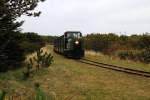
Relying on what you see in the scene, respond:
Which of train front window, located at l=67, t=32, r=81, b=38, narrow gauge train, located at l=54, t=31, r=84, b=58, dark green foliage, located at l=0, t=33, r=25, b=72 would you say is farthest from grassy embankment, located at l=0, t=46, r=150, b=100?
train front window, located at l=67, t=32, r=81, b=38

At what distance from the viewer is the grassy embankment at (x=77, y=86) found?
1205 cm

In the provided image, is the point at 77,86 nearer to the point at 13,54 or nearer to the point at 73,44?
the point at 13,54

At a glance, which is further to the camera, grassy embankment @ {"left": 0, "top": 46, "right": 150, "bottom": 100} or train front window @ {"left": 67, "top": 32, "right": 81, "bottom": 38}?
train front window @ {"left": 67, "top": 32, "right": 81, "bottom": 38}

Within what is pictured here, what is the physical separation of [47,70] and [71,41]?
19.1 m

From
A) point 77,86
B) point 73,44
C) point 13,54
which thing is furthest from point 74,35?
point 77,86

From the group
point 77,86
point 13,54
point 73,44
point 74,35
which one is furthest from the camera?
point 74,35

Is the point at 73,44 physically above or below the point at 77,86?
above

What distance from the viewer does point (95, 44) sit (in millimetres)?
62312

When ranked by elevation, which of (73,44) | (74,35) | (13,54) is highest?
(74,35)

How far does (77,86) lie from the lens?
14.5 metres

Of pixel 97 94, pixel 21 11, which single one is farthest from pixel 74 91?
pixel 21 11

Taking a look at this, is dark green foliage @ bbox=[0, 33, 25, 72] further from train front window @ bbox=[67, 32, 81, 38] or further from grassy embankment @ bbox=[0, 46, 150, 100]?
train front window @ bbox=[67, 32, 81, 38]

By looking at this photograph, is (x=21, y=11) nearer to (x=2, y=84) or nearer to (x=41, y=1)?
(x=41, y=1)

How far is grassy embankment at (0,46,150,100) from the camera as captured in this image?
12051 mm
